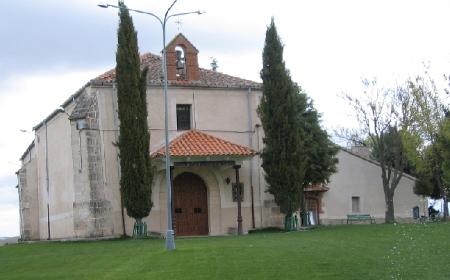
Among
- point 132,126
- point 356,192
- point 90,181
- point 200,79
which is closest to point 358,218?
point 356,192

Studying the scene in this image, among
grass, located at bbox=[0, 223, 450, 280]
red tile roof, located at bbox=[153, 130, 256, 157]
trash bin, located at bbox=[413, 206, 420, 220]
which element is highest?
red tile roof, located at bbox=[153, 130, 256, 157]

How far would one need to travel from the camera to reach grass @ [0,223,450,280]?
13180mm

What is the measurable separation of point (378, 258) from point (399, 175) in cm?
3011

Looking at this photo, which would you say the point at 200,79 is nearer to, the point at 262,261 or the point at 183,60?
the point at 183,60

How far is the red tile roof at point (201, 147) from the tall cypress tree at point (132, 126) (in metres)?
1.58

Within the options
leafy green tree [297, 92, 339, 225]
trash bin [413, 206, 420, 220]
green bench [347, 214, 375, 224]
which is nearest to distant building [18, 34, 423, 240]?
leafy green tree [297, 92, 339, 225]

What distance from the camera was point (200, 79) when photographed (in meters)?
32.8

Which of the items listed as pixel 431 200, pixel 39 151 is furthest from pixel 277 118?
pixel 431 200

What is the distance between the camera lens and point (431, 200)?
2119 inches

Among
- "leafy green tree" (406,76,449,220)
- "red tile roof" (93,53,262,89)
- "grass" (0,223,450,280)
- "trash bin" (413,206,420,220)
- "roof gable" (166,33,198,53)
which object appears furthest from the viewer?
"trash bin" (413,206,420,220)

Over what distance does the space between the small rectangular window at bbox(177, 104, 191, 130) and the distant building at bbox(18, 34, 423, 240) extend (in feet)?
0.15

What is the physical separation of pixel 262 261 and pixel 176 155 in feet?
45.2

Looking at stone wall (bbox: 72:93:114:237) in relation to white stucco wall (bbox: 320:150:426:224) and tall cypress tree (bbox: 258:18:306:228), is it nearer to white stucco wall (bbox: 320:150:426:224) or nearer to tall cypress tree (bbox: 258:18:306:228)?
tall cypress tree (bbox: 258:18:306:228)

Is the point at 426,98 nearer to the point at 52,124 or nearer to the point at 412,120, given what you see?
the point at 412,120
